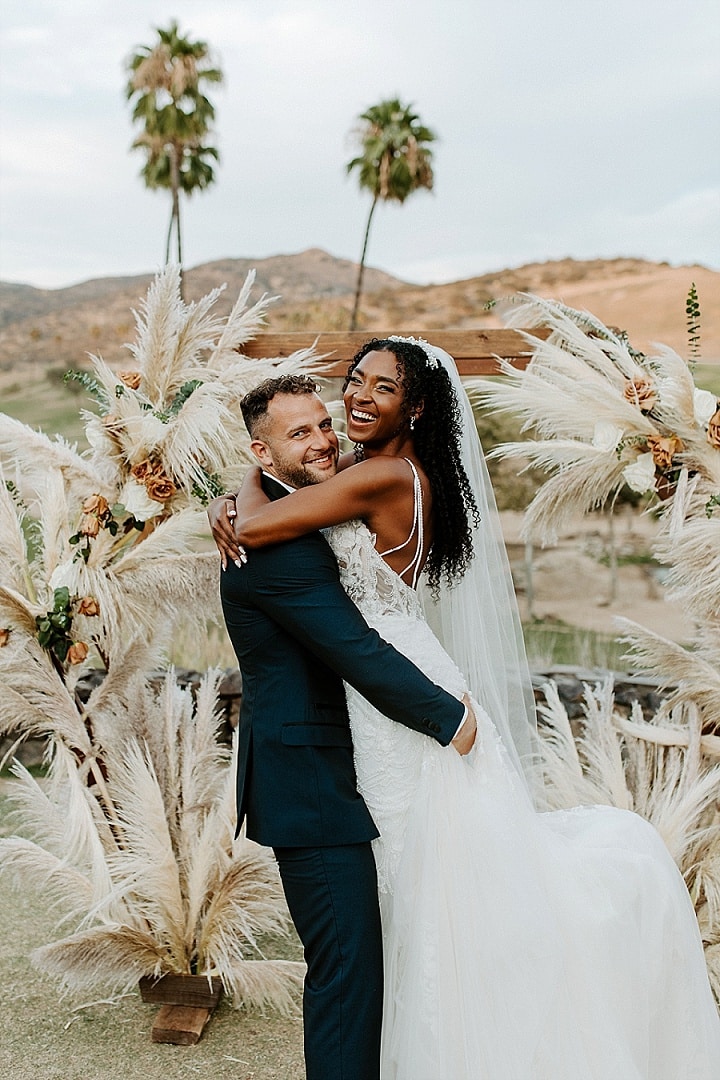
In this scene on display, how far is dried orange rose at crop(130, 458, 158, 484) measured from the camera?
387 centimetres

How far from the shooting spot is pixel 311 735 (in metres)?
2.63

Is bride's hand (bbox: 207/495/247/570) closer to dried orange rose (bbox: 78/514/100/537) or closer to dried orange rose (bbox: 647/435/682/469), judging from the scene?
dried orange rose (bbox: 78/514/100/537)

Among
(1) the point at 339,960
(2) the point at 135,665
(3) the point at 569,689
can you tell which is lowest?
(3) the point at 569,689

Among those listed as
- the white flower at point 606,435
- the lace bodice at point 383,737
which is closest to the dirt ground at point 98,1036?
the lace bodice at point 383,737

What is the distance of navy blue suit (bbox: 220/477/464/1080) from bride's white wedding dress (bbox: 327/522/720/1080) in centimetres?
10

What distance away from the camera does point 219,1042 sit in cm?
362

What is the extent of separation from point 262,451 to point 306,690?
0.70m

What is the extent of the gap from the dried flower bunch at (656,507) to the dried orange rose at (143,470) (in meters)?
1.31

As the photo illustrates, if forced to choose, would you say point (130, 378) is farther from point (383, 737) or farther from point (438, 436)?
point (383, 737)

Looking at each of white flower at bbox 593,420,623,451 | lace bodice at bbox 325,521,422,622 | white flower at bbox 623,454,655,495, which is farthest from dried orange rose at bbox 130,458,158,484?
→ white flower at bbox 623,454,655,495

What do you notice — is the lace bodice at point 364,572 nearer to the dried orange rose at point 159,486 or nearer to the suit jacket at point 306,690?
the suit jacket at point 306,690

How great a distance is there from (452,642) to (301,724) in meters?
0.73

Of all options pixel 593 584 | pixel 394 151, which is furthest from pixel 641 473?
pixel 394 151

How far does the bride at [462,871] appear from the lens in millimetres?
2523
